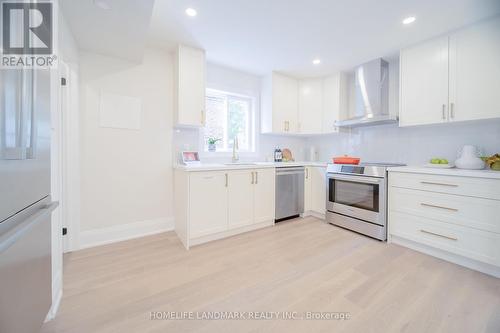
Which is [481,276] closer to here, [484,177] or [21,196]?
[484,177]

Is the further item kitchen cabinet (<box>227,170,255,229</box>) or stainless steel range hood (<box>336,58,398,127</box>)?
stainless steel range hood (<box>336,58,398,127</box>)

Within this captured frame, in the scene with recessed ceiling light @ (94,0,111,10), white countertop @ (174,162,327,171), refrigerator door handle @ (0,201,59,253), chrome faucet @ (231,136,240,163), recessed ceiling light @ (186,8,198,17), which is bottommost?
refrigerator door handle @ (0,201,59,253)

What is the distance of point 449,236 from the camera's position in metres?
2.02

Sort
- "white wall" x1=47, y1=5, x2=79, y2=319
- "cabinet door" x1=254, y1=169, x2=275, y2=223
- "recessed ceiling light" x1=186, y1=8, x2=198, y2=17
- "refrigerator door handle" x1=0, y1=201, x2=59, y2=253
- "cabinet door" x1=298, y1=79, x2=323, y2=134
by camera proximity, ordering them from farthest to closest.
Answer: "cabinet door" x1=298, y1=79, x2=323, y2=134 → "cabinet door" x1=254, y1=169, x2=275, y2=223 → "recessed ceiling light" x1=186, y1=8, x2=198, y2=17 → "white wall" x1=47, y1=5, x2=79, y2=319 → "refrigerator door handle" x1=0, y1=201, x2=59, y2=253

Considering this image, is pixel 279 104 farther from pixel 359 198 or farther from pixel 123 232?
pixel 123 232

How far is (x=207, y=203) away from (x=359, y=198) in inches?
78.6

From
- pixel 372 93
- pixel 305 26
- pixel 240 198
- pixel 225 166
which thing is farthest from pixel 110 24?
pixel 372 93

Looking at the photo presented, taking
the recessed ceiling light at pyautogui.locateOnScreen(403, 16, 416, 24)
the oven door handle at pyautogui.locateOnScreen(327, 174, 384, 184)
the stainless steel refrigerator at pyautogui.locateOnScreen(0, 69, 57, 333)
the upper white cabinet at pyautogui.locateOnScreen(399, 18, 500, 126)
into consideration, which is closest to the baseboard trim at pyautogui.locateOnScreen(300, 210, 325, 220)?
the oven door handle at pyautogui.locateOnScreen(327, 174, 384, 184)

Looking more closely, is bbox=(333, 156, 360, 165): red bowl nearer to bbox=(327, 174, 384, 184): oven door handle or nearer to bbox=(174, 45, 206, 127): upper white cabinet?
bbox=(327, 174, 384, 184): oven door handle

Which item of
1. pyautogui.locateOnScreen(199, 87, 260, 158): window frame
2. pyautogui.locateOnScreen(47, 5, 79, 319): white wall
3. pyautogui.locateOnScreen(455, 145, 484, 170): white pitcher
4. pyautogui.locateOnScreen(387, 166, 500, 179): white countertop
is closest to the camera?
pyautogui.locateOnScreen(47, 5, 79, 319): white wall

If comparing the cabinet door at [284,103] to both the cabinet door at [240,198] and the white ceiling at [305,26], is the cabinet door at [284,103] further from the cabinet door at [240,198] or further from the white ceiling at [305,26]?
the cabinet door at [240,198]

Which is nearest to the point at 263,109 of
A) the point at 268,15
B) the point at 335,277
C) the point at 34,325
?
the point at 268,15

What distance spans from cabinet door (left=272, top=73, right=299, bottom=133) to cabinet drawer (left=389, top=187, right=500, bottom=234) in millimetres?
1830

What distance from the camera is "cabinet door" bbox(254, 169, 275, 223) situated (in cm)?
285
